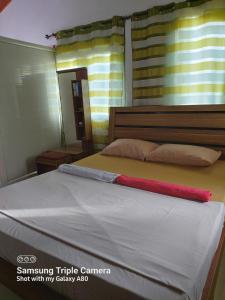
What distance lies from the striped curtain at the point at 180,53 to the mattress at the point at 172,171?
2.86 feet

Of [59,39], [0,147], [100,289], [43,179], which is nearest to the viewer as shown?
[100,289]

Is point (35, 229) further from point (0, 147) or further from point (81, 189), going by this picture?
point (0, 147)

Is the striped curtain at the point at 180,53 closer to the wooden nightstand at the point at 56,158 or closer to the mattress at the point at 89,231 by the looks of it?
the wooden nightstand at the point at 56,158

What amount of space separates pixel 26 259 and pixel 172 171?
4.81ft

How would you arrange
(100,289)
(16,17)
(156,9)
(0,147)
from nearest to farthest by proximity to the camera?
1. (100,289)
2. (156,9)
3. (0,147)
4. (16,17)

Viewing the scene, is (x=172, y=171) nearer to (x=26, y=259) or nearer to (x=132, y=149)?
(x=132, y=149)

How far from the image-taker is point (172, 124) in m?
2.75

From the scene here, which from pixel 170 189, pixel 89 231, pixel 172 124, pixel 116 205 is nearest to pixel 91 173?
pixel 116 205

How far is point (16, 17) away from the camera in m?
3.82

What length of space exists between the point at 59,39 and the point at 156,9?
1532mm

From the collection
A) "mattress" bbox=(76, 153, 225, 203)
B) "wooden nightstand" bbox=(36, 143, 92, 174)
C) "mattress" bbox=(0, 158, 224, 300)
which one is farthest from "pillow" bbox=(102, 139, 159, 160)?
"mattress" bbox=(0, 158, 224, 300)

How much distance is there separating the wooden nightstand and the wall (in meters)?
0.21

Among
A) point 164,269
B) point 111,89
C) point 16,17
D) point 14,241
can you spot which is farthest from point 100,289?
point 16,17

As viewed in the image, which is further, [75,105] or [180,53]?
[75,105]
